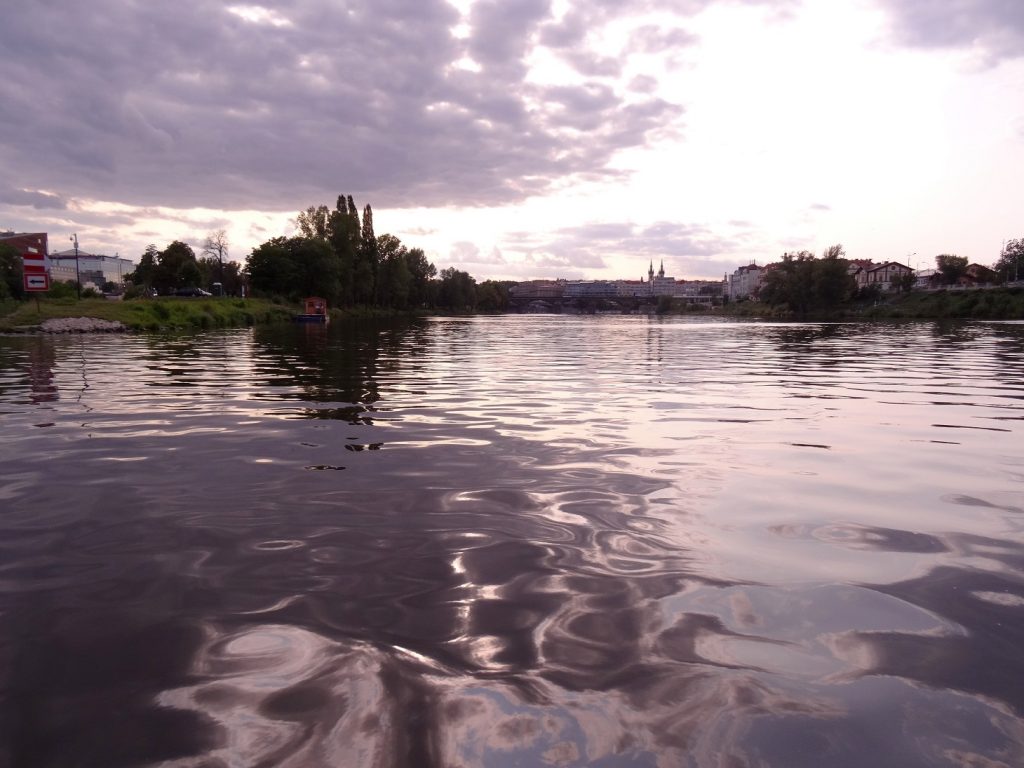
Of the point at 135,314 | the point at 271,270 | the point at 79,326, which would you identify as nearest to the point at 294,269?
the point at 271,270

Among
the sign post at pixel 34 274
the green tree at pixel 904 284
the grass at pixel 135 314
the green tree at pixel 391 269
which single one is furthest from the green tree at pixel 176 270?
the green tree at pixel 904 284

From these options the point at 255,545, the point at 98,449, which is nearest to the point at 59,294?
the point at 98,449

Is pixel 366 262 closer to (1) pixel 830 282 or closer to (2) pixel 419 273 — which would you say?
(2) pixel 419 273

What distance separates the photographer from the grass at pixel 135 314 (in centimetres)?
4272

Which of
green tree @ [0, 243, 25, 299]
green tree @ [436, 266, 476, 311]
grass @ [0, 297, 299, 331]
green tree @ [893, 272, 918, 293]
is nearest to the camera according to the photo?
grass @ [0, 297, 299, 331]

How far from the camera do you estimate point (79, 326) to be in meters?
42.3

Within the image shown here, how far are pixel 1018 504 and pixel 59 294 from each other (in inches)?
3213

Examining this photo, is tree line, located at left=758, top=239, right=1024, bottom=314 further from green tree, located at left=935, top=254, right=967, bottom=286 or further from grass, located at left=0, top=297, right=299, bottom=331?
grass, located at left=0, top=297, right=299, bottom=331

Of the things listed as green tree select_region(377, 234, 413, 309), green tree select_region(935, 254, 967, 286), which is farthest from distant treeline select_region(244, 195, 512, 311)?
green tree select_region(935, 254, 967, 286)

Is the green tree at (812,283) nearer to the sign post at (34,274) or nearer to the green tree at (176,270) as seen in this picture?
the green tree at (176,270)

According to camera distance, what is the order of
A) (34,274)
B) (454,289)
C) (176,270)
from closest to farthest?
(34,274) < (176,270) < (454,289)

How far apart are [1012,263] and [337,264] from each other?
131 meters

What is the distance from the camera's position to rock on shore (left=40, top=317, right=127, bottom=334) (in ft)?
133

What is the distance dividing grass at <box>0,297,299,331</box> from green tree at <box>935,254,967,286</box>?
143 m
